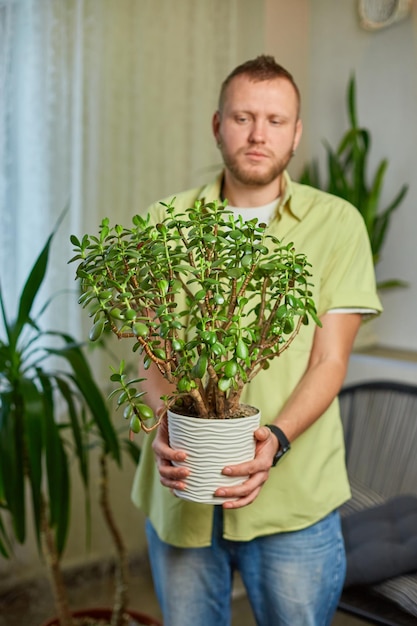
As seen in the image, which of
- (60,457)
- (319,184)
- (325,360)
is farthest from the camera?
(319,184)

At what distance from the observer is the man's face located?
61.3 inches

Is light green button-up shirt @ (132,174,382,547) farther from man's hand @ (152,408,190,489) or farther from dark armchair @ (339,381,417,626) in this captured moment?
dark armchair @ (339,381,417,626)

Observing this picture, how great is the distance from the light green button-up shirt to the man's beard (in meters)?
0.06

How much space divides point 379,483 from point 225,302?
1.64 m

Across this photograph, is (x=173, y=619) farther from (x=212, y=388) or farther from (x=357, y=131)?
(x=357, y=131)

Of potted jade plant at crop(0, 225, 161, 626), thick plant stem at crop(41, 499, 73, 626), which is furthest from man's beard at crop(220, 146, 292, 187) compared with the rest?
thick plant stem at crop(41, 499, 73, 626)

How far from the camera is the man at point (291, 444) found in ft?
4.92

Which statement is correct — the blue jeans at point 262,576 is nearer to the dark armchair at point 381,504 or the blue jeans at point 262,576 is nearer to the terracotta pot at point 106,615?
the dark armchair at point 381,504

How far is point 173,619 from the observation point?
5.19ft

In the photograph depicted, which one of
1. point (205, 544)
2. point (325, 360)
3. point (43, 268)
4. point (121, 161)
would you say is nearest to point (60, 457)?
point (43, 268)

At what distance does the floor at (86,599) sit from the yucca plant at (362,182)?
133 cm

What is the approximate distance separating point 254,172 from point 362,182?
1521 millimetres

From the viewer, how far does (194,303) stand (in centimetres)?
119

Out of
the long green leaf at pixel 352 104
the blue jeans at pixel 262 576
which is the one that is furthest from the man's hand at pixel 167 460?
the long green leaf at pixel 352 104
